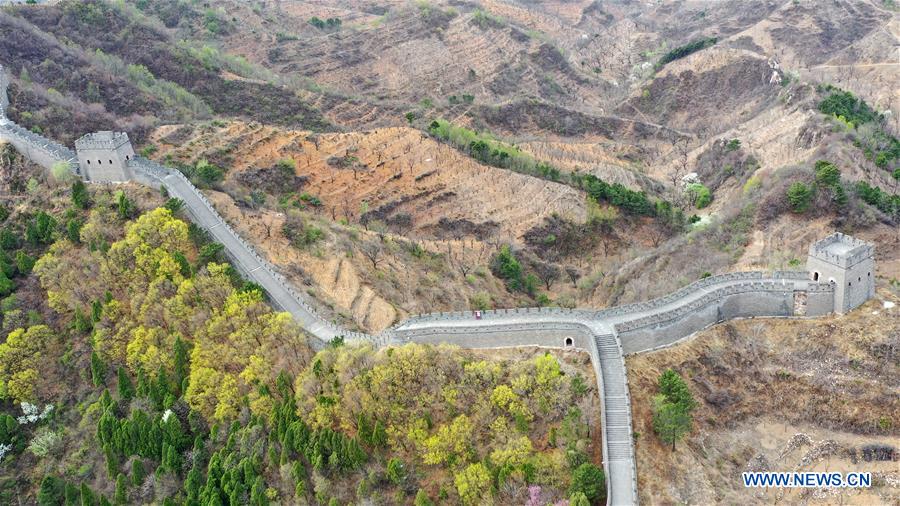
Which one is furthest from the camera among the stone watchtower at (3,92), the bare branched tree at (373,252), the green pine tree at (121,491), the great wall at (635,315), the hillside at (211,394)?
the stone watchtower at (3,92)

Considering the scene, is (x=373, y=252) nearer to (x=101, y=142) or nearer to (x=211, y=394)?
(x=211, y=394)

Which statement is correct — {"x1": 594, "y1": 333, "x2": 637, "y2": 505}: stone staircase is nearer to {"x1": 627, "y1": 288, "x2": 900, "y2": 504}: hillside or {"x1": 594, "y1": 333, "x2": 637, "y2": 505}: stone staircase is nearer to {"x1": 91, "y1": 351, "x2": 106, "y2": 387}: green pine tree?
{"x1": 627, "y1": 288, "x2": 900, "y2": 504}: hillside

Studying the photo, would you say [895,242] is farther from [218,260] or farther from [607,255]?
[218,260]

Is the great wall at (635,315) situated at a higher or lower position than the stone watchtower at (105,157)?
lower

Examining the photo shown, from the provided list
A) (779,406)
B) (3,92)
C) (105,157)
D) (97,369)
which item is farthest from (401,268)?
(3,92)

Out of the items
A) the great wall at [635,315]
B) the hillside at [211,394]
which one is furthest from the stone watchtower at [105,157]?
the great wall at [635,315]

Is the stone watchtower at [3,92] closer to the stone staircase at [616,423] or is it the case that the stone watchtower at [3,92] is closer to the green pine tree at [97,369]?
Result: the green pine tree at [97,369]
